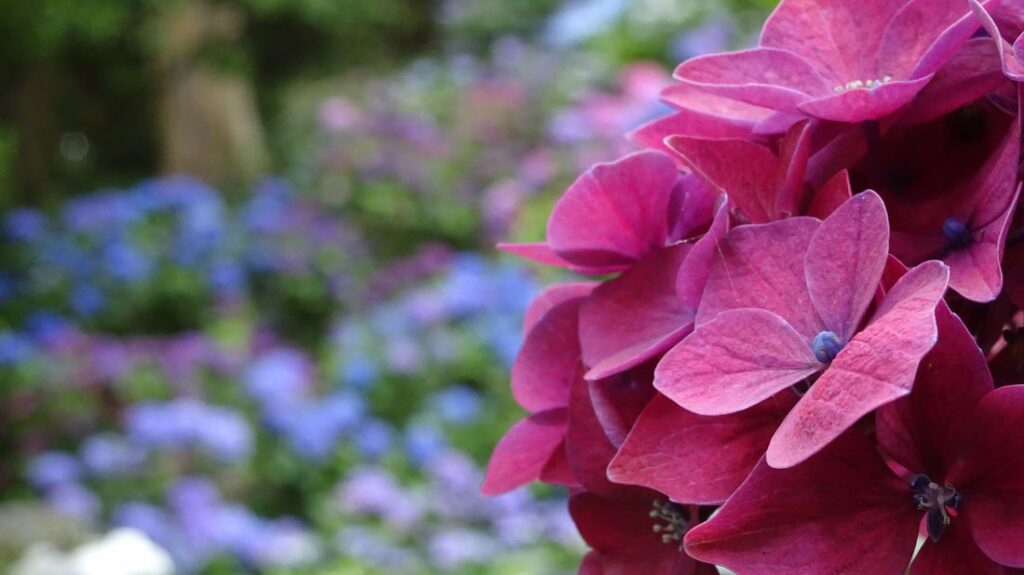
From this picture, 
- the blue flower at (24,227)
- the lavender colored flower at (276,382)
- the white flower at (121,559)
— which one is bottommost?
the white flower at (121,559)

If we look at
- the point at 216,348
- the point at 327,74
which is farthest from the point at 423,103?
the point at 216,348

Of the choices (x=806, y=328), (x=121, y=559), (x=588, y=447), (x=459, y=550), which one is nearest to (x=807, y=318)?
(x=806, y=328)

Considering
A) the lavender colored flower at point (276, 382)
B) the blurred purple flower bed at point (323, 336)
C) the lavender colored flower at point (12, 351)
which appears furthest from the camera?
the lavender colored flower at point (12, 351)

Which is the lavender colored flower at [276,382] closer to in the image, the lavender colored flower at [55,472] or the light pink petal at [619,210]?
the lavender colored flower at [55,472]

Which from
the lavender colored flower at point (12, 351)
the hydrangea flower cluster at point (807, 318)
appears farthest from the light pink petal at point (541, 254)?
the lavender colored flower at point (12, 351)

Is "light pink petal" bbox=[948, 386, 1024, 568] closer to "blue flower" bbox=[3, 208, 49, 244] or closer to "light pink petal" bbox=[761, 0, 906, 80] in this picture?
"light pink petal" bbox=[761, 0, 906, 80]

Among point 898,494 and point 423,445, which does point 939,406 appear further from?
point 423,445
